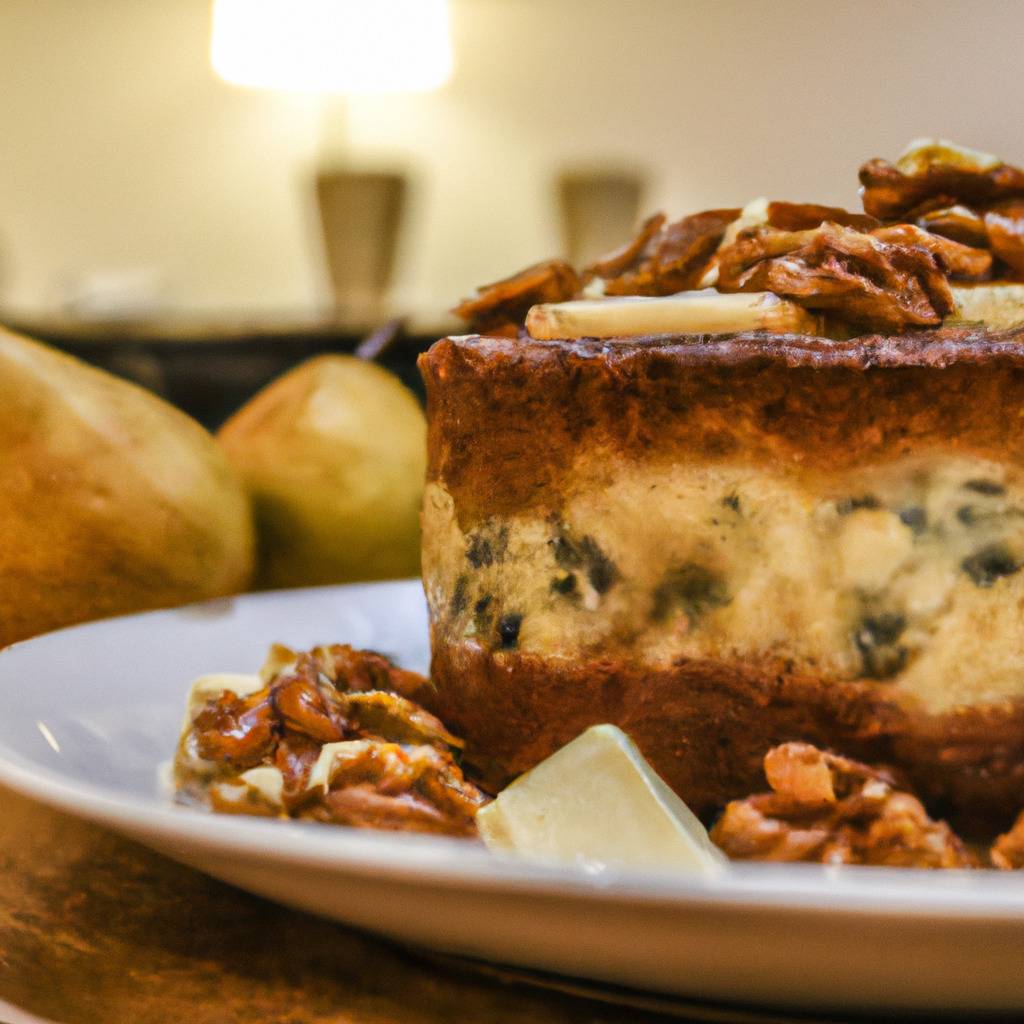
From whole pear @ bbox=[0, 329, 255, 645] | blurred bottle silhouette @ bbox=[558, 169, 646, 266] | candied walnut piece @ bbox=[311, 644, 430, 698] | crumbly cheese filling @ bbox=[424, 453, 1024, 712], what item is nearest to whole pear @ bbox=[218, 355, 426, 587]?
whole pear @ bbox=[0, 329, 255, 645]

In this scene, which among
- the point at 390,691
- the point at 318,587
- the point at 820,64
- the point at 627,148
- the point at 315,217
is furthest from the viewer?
the point at 627,148

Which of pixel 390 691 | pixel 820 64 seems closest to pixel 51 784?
pixel 390 691

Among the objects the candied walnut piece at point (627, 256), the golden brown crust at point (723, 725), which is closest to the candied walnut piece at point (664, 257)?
the candied walnut piece at point (627, 256)

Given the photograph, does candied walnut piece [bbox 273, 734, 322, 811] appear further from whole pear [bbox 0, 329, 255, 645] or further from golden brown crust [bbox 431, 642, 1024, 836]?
whole pear [bbox 0, 329, 255, 645]

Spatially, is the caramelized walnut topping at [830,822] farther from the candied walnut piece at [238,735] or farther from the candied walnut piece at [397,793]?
the candied walnut piece at [238,735]

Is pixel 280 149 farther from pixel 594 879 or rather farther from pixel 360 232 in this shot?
pixel 594 879

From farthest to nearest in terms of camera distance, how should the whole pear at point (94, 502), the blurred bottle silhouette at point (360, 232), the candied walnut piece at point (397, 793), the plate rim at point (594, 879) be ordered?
the blurred bottle silhouette at point (360, 232) → the whole pear at point (94, 502) → the candied walnut piece at point (397, 793) → the plate rim at point (594, 879)

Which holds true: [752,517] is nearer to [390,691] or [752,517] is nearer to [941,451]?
[941,451]
